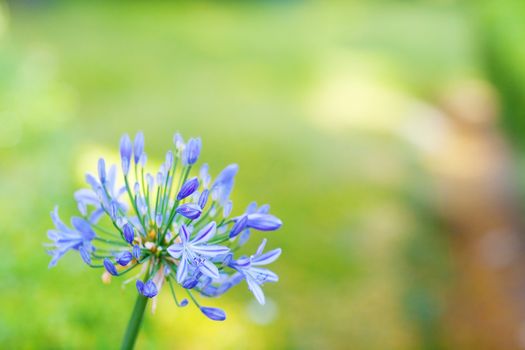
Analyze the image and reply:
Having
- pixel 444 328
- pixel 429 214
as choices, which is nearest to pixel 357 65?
pixel 429 214

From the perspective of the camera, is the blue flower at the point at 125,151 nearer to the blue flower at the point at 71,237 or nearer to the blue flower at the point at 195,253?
the blue flower at the point at 71,237

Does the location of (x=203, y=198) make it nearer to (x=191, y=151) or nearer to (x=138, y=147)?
(x=191, y=151)

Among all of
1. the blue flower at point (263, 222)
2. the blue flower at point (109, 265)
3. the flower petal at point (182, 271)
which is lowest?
the blue flower at point (109, 265)

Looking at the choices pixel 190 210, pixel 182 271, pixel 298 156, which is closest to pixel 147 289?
pixel 182 271

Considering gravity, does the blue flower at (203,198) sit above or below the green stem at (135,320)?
above

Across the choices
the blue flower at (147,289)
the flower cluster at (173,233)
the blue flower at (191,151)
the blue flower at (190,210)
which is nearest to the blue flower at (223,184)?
the flower cluster at (173,233)

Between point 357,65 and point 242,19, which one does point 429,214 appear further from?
point 242,19
